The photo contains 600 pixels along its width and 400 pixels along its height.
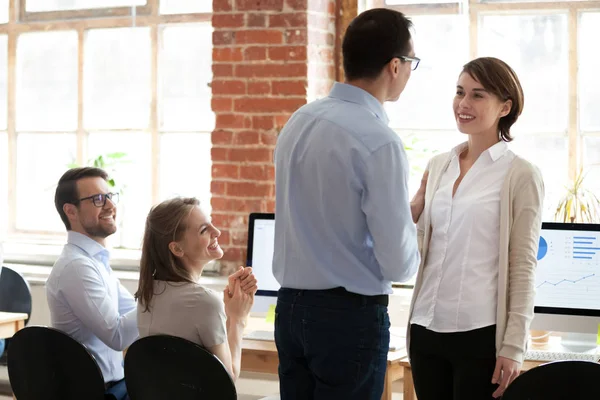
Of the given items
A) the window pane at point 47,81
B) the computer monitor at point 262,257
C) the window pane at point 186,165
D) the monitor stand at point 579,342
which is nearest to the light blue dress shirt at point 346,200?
the monitor stand at point 579,342

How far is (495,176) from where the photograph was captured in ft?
8.04

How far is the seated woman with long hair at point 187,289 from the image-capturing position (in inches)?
103

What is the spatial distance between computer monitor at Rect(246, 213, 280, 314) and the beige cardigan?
4.69ft

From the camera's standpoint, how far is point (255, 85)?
430 cm

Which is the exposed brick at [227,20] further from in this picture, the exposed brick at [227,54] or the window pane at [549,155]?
the window pane at [549,155]

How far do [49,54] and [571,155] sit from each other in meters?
3.11

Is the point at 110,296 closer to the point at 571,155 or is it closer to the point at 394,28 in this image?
the point at 394,28

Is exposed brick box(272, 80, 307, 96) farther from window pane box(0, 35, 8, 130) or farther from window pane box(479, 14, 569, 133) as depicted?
window pane box(0, 35, 8, 130)

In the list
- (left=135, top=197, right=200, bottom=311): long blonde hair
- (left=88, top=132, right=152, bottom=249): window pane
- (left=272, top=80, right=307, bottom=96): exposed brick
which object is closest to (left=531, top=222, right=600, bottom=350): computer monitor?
(left=135, top=197, right=200, bottom=311): long blonde hair

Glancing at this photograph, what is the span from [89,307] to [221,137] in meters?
1.62

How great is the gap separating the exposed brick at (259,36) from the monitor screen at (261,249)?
1.03m

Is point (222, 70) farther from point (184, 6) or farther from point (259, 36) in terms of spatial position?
point (184, 6)

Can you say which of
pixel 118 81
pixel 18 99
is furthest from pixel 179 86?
pixel 18 99

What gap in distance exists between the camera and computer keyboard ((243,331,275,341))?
3.40 m
